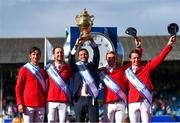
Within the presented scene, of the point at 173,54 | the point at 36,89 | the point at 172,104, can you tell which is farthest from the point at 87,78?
the point at 172,104

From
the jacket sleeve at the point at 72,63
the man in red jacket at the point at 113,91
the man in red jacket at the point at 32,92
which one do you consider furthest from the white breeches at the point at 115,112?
the man in red jacket at the point at 32,92

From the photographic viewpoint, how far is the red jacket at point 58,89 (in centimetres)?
896

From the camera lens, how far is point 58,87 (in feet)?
29.7

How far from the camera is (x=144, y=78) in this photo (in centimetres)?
920

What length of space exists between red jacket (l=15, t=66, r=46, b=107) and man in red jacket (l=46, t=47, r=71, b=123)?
0.50ft

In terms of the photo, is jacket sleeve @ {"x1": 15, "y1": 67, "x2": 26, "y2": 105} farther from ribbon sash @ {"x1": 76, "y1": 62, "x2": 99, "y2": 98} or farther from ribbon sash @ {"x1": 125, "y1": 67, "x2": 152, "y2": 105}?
ribbon sash @ {"x1": 125, "y1": 67, "x2": 152, "y2": 105}

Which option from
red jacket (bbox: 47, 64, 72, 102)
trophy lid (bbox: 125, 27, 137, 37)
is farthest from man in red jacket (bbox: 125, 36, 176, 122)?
red jacket (bbox: 47, 64, 72, 102)

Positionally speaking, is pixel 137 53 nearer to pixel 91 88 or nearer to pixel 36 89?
pixel 91 88

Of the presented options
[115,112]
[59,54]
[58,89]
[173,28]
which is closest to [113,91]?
[115,112]

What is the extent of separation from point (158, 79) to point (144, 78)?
17.7 m

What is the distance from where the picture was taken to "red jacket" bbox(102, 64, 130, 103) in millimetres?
9172

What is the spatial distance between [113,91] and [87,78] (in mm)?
441

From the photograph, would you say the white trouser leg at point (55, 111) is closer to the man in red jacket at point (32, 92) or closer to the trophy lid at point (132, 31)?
the man in red jacket at point (32, 92)

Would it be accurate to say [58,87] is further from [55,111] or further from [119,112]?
[119,112]
